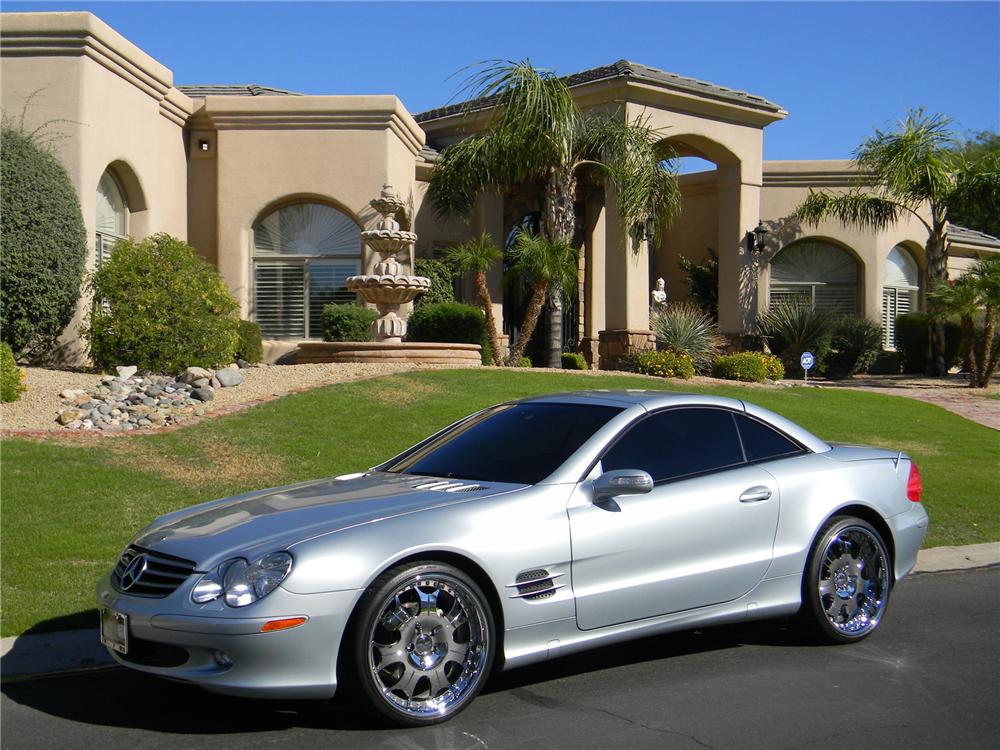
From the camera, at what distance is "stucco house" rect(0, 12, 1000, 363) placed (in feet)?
55.0

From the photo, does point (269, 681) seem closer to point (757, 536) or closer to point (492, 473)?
point (492, 473)

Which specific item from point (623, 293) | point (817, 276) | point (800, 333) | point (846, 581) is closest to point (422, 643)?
point (846, 581)

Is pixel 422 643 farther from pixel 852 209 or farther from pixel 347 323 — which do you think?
pixel 852 209

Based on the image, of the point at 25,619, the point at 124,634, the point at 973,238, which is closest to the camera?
the point at 124,634

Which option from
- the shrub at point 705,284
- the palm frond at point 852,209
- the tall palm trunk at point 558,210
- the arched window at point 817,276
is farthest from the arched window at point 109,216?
the arched window at point 817,276

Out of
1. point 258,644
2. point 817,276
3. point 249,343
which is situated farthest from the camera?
point 817,276

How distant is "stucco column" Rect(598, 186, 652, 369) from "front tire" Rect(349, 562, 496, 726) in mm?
17437

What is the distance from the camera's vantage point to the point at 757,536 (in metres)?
5.64

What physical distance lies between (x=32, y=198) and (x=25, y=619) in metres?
9.90

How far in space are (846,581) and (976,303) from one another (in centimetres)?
1670

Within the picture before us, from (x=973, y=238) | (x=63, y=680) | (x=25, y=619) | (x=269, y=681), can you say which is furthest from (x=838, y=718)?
(x=973, y=238)

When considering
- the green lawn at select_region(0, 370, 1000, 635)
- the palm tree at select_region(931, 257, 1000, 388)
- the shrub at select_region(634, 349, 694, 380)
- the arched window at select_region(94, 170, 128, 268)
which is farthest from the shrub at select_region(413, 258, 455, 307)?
the palm tree at select_region(931, 257, 1000, 388)

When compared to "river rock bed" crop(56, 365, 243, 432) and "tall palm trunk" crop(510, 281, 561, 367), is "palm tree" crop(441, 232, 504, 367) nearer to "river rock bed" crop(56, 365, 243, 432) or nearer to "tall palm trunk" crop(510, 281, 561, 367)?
"tall palm trunk" crop(510, 281, 561, 367)

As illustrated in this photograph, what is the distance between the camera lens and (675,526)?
533 centimetres
